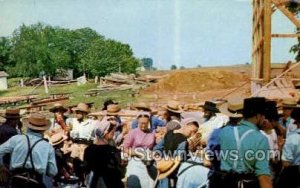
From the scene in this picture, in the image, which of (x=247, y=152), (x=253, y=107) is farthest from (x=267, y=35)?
(x=247, y=152)

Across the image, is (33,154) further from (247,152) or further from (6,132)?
(247,152)

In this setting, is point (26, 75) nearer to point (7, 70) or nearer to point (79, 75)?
point (7, 70)

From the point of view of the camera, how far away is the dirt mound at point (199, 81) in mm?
29094

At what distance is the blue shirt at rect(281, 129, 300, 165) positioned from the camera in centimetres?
413

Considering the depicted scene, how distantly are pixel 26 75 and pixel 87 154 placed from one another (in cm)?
991

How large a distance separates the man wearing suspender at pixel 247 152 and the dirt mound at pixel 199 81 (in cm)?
2540

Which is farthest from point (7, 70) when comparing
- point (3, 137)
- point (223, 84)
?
point (223, 84)

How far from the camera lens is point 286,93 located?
24.4ft

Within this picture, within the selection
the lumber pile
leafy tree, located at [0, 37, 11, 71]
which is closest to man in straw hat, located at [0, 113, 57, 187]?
leafy tree, located at [0, 37, 11, 71]

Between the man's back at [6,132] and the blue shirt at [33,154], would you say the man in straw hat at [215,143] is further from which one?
the man's back at [6,132]

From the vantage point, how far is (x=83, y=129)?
6.32 meters

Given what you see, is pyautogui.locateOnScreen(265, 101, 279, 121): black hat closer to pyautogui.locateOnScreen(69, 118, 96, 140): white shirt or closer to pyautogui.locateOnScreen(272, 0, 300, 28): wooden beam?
pyautogui.locateOnScreen(69, 118, 96, 140): white shirt

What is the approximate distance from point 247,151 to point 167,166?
1.16 m

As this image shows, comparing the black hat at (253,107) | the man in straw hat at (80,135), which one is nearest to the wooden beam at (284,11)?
A: the man in straw hat at (80,135)
